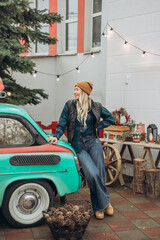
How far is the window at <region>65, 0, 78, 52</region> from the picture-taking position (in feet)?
35.0

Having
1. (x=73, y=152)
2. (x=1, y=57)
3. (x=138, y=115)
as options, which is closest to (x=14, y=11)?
(x=1, y=57)

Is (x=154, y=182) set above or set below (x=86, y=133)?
below

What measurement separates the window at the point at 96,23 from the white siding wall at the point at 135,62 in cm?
179

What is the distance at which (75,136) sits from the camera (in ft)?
16.5

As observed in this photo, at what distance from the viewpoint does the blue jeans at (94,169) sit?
15.8 feet

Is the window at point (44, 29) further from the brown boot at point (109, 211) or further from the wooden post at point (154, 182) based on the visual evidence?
the brown boot at point (109, 211)

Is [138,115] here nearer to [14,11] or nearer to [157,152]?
[157,152]

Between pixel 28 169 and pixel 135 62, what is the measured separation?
4108 millimetres

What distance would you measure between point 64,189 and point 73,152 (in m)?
0.52

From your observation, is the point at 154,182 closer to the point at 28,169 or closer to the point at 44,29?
the point at 28,169

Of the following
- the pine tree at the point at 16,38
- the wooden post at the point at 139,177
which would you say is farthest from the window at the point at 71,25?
the wooden post at the point at 139,177

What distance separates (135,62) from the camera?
24.9 ft

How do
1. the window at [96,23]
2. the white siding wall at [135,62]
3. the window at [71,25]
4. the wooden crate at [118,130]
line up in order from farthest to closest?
the window at [71,25], the window at [96,23], the white siding wall at [135,62], the wooden crate at [118,130]

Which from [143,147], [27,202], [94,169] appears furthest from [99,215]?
[143,147]
